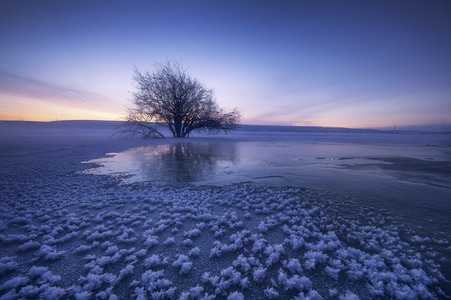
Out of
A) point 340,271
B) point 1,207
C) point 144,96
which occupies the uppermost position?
point 144,96

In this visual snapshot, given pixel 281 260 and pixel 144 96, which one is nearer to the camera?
pixel 281 260

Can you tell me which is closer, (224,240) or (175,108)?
(224,240)

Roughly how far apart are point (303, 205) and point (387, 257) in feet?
5.35

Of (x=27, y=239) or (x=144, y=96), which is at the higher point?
(x=144, y=96)

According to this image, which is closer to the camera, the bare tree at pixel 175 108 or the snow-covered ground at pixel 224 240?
the snow-covered ground at pixel 224 240

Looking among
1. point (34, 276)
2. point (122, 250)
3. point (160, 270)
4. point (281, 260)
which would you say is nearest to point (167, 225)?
point (122, 250)

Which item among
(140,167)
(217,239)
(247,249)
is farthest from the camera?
(140,167)

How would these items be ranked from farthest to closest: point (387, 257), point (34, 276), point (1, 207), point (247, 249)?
1. point (1, 207)
2. point (247, 249)
3. point (387, 257)
4. point (34, 276)

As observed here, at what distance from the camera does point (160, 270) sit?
7.05 ft

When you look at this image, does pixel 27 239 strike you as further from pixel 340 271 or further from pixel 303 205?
pixel 303 205

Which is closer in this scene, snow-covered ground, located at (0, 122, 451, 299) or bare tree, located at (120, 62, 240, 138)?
snow-covered ground, located at (0, 122, 451, 299)

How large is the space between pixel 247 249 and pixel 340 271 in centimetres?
113

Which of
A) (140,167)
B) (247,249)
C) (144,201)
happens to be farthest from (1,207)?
(247,249)

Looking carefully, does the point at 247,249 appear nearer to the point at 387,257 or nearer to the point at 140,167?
the point at 387,257
